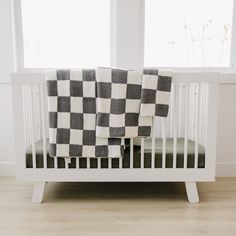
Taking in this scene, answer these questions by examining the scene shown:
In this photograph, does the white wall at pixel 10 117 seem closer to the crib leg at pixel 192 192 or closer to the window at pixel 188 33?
the window at pixel 188 33

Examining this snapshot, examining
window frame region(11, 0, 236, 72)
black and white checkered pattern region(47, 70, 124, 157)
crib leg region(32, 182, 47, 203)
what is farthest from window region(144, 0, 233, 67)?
crib leg region(32, 182, 47, 203)

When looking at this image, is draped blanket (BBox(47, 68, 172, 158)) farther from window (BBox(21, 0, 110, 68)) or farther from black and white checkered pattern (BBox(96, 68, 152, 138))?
window (BBox(21, 0, 110, 68))

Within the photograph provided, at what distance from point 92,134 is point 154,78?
465 mm

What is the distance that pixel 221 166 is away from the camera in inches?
92.7

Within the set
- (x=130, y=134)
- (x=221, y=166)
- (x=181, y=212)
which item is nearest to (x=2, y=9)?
(x=130, y=134)

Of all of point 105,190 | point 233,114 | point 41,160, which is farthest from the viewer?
point 233,114

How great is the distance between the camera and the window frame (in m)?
2.17

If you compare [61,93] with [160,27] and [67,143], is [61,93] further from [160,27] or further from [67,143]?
[160,27]

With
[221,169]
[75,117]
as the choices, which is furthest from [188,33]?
[75,117]

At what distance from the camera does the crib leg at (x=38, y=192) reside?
183 centimetres

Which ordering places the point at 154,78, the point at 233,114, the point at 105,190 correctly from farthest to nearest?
the point at 233,114
the point at 105,190
the point at 154,78

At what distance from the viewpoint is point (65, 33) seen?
233cm

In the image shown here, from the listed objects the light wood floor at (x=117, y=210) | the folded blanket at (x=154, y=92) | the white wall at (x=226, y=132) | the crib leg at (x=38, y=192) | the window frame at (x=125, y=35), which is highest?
the window frame at (x=125, y=35)

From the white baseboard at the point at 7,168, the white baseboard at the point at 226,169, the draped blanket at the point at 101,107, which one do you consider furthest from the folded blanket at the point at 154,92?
the white baseboard at the point at 7,168
